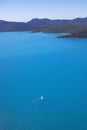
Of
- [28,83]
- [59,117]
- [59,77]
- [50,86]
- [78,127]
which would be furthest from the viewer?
[59,77]

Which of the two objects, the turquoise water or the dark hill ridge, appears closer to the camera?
the turquoise water

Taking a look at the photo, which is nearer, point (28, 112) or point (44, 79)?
point (28, 112)

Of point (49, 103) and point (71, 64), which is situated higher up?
point (71, 64)

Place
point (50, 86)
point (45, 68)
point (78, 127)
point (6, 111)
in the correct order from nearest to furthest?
point (78, 127), point (6, 111), point (50, 86), point (45, 68)

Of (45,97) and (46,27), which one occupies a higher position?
(46,27)

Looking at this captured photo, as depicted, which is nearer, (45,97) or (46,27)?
(45,97)

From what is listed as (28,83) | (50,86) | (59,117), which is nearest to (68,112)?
(59,117)

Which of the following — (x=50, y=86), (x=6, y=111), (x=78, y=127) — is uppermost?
(x=50, y=86)

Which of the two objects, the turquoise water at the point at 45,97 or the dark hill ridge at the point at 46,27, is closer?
the turquoise water at the point at 45,97

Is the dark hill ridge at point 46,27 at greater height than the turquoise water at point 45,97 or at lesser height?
greater

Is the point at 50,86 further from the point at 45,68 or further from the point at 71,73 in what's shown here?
the point at 45,68

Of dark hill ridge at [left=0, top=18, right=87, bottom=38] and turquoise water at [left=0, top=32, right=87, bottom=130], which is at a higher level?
dark hill ridge at [left=0, top=18, right=87, bottom=38]
